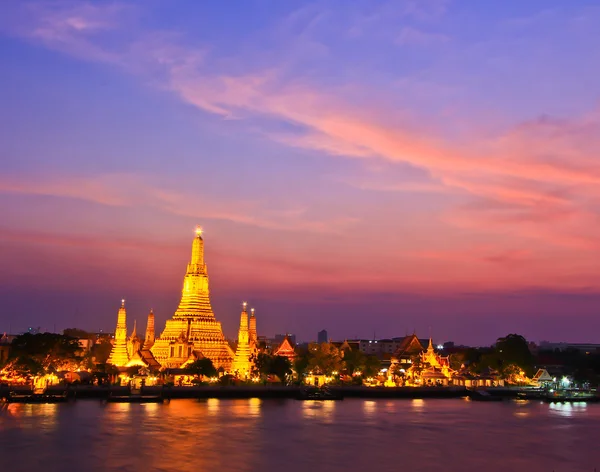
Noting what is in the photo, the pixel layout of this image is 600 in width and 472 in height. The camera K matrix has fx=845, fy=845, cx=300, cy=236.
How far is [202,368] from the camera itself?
88750 millimetres

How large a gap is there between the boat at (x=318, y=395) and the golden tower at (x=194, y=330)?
13.4m

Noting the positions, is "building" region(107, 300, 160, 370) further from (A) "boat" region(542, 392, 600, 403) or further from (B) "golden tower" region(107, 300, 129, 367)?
(A) "boat" region(542, 392, 600, 403)

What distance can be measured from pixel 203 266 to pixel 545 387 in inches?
1781

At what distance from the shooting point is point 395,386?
99.3 meters

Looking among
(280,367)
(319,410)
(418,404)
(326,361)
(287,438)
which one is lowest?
(287,438)

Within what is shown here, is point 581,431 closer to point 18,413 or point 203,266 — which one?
point 18,413

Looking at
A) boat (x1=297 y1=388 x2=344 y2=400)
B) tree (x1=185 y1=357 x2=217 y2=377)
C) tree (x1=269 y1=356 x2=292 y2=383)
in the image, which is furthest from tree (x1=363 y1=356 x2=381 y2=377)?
tree (x1=185 y1=357 x2=217 y2=377)

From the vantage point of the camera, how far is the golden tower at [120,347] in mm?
92375

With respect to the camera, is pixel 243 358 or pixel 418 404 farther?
pixel 243 358

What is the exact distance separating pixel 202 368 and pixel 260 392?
6801 millimetres

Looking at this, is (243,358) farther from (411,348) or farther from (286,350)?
(411,348)

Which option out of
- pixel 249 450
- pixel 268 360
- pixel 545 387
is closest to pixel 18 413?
pixel 249 450

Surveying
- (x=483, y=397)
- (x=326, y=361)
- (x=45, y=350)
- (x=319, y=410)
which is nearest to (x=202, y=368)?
(x=45, y=350)

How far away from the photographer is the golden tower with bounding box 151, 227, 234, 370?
93750 mm
